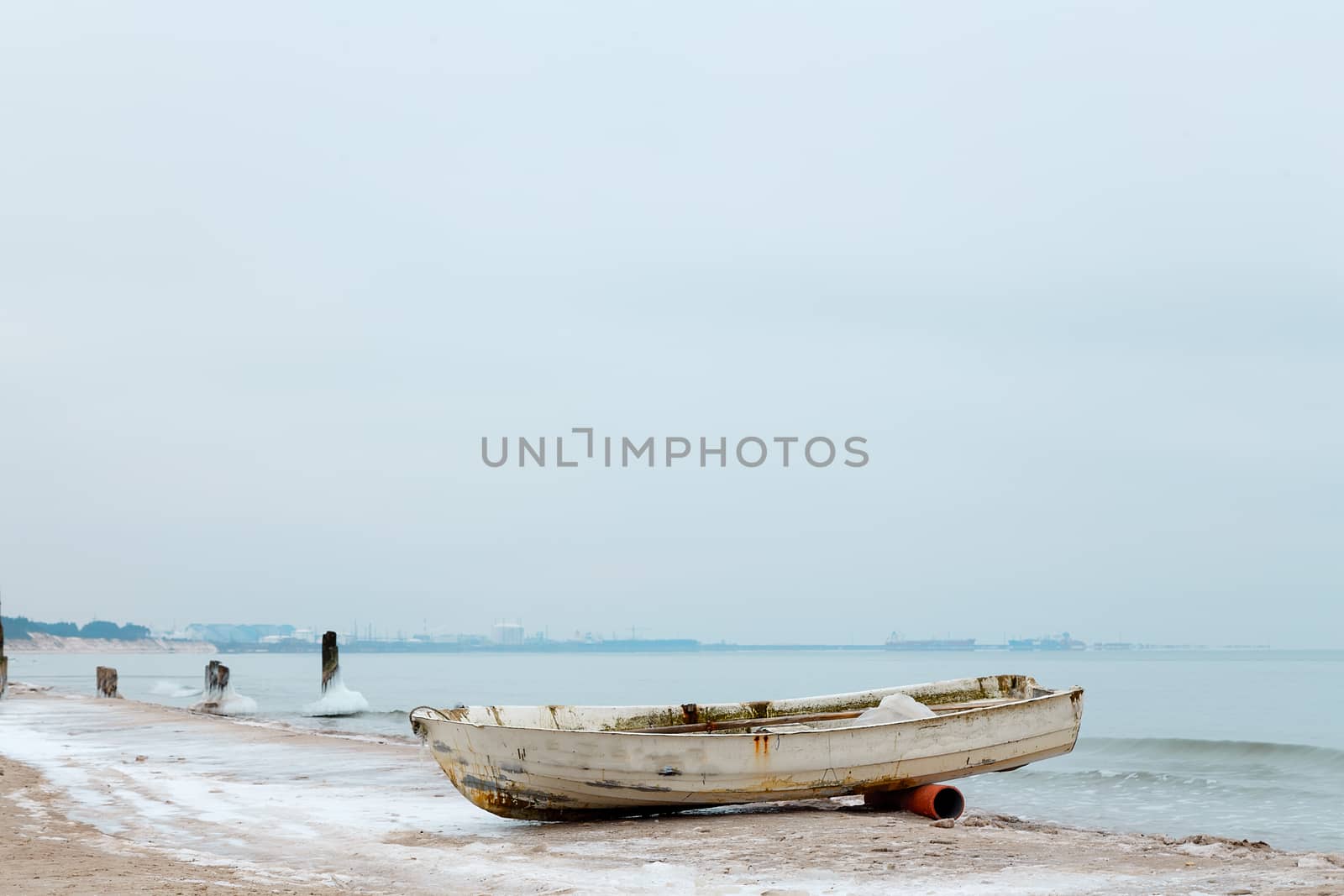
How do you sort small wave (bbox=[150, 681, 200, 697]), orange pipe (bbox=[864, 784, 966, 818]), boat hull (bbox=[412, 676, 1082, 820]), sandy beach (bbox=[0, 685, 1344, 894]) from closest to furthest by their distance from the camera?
sandy beach (bbox=[0, 685, 1344, 894]), boat hull (bbox=[412, 676, 1082, 820]), orange pipe (bbox=[864, 784, 966, 818]), small wave (bbox=[150, 681, 200, 697])

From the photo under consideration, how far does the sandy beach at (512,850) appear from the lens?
7.79m

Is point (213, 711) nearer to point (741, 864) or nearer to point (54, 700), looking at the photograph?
point (54, 700)

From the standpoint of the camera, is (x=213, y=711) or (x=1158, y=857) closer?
(x=1158, y=857)

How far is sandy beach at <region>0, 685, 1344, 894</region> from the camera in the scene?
779cm

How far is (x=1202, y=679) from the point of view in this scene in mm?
86375

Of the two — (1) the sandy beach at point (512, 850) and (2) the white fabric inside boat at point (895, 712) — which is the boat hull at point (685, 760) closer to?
(1) the sandy beach at point (512, 850)

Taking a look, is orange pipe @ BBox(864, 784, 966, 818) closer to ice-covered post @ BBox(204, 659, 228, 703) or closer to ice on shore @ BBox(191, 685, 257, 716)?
ice on shore @ BBox(191, 685, 257, 716)

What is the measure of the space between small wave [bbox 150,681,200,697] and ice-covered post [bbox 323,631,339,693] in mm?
18761

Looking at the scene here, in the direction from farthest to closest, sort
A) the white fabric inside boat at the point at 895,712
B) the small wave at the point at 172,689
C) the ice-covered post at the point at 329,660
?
1. the small wave at the point at 172,689
2. the ice-covered post at the point at 329,660
3. the white fabric inside boat at the point at 895,712

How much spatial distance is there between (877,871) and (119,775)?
10834 millimetres

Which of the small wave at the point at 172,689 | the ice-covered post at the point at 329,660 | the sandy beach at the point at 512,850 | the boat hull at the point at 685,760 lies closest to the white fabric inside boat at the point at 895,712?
the boat hull at the point at 685,760

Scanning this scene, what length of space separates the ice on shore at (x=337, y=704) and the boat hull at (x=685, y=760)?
78.0 ft

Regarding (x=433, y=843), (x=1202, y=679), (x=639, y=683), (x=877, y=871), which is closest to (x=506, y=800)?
(x=433, y=843)

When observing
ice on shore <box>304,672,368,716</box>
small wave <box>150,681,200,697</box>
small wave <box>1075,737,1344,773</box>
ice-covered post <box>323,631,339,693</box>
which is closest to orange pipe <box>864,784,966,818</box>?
small wave <box>1075,737,1344,773</box>
